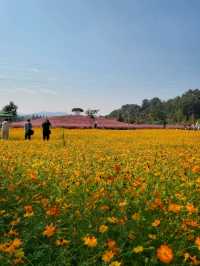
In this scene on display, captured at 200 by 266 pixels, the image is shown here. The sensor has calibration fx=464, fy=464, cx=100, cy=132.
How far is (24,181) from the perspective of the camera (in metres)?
8.13

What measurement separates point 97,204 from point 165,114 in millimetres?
140265

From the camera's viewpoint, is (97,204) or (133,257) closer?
(133,257)

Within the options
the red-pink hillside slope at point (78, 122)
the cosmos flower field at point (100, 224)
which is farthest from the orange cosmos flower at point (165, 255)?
the red-pink hillside slope at point (78, 122)

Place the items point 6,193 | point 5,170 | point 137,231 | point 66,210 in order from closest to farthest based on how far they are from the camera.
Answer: point 137,231 < point 66,210 < point 6,193 < point 5,170

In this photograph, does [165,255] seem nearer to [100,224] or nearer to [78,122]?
[100,224]

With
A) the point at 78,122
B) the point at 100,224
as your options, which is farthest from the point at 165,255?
the point at 78,122

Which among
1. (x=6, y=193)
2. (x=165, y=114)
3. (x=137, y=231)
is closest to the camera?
(x=137, y=231)

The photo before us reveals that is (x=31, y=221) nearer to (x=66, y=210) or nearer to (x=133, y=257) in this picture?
(x=66, y=210)

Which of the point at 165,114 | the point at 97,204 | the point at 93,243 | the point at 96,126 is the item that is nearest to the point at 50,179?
the point at 97,204

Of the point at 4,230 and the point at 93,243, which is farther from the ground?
the point at 93,243

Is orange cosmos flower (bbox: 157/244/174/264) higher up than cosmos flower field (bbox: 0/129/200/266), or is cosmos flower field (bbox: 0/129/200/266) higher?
orange cosmos flower (bbox: 157/244/174/264)

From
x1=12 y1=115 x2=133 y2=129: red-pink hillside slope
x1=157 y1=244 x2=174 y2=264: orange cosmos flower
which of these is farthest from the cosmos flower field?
x1=12 y1=115 x2=133 y2=129: red-pink hillside slope

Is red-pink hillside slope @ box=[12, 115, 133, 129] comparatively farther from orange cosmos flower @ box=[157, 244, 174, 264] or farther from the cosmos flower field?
orange cosmos flower @ box=[157, 244, 174, 264]

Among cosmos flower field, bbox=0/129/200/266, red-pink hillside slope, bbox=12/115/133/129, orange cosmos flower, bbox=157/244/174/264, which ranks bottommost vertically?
cosmos flower field, bbox=0/129/200/266
